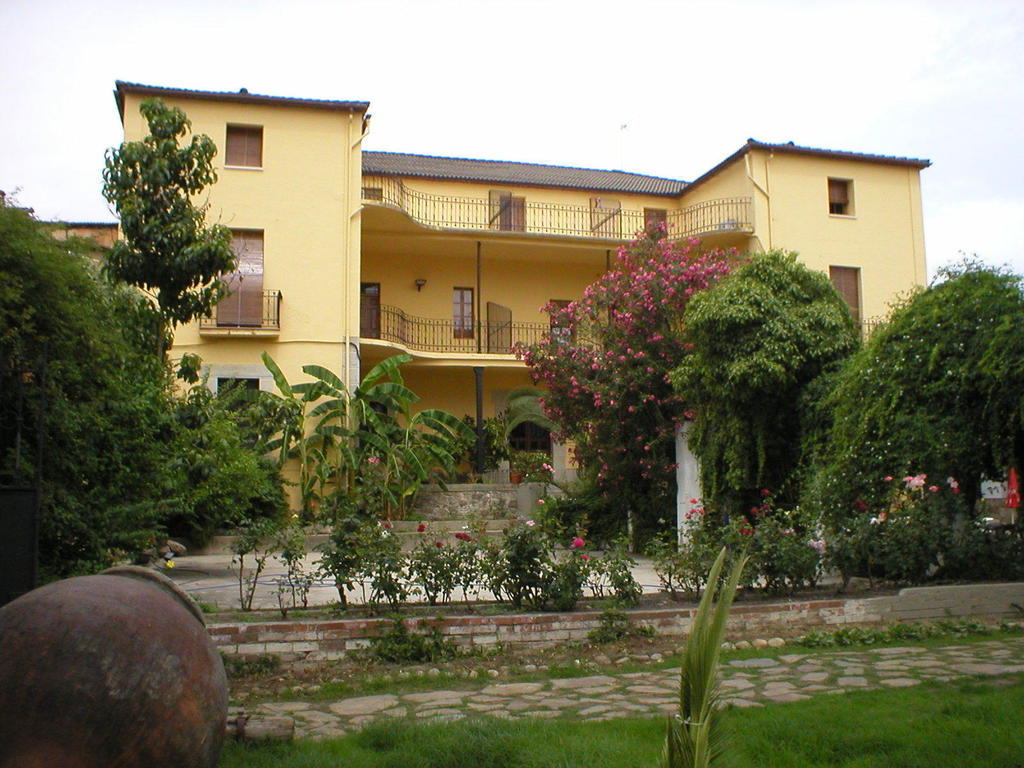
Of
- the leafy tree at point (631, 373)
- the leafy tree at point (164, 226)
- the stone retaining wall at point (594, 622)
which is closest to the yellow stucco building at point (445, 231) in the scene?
the leafy tree at point (631, 373)

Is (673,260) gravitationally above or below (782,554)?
above

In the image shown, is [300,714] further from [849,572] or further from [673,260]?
[673,260]

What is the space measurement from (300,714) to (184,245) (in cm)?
694

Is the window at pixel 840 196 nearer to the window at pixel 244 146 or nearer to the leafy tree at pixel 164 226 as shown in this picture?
the window at pixel 244 146

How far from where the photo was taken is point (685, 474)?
14531 mm

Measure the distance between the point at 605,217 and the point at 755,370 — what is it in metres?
13.7

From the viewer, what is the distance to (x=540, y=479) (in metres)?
21.1

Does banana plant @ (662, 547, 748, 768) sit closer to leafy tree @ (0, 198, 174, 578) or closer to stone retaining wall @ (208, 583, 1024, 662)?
stone retaining wall @ (208, 583, 1024, 662)

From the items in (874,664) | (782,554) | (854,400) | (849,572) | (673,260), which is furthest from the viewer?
(673,260)

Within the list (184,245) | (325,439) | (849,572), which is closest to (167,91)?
(325,439)

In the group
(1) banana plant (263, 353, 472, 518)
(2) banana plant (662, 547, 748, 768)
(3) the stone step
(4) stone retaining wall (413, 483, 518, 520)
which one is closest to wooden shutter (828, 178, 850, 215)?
(4) stone retaining wall (413, 483, 518, 520)

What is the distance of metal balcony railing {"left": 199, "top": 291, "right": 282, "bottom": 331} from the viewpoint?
20.1 metres

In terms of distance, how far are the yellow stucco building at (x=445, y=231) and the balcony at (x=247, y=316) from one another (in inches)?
1.3

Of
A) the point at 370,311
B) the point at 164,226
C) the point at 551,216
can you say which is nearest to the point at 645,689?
the point at 164,226
